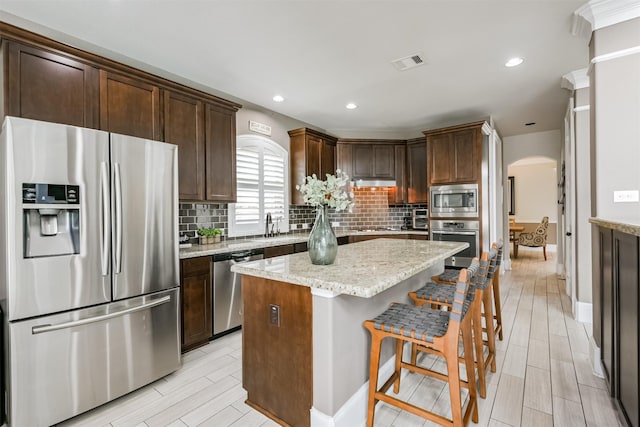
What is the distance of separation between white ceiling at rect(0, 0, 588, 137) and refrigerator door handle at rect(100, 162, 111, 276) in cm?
120

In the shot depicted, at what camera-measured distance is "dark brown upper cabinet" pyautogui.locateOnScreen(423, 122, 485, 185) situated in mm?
4500

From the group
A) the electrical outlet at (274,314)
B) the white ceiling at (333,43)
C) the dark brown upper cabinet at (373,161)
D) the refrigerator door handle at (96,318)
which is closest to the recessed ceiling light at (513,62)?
the white ceiling at (333,43)

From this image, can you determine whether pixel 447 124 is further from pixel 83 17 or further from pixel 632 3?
pixel 83 17

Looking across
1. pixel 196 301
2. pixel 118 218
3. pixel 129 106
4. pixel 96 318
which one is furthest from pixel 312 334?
pixel 129 106

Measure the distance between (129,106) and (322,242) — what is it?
6.96 feet

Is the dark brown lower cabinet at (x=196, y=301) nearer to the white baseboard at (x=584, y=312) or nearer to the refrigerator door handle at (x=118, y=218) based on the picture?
the refrigerator door handle at (x=118, y=218)

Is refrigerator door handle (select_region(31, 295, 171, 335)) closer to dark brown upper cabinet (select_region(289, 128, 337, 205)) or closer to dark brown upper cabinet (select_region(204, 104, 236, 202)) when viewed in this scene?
dark brown upper cabinet (select_region(204, 104, 236, 202))

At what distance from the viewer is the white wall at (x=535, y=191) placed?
9352 mm

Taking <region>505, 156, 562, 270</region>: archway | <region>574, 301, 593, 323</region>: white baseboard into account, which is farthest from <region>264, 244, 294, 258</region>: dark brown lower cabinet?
<region>505, 156, 562, 270</region>: archway

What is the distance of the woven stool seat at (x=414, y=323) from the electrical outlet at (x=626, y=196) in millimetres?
1587

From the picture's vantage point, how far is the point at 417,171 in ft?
17.9

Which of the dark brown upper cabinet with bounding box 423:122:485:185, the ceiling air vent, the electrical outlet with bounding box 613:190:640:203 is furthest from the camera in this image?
the dark brown upper cabinet with bounding box 423:122:485:185

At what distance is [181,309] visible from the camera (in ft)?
8.89

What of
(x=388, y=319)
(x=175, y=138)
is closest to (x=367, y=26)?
(x=175, y=138)
